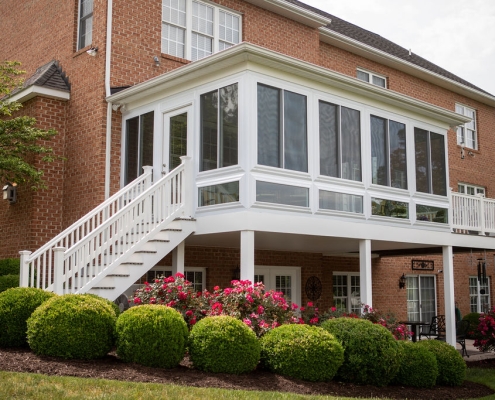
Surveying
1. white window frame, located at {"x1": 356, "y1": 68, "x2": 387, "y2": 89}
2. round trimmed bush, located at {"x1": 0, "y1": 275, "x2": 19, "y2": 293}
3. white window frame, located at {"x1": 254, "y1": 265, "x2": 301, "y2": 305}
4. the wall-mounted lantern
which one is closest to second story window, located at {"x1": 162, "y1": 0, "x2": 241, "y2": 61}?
the wall-mounted lantern

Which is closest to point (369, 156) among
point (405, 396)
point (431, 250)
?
point (431, 250)

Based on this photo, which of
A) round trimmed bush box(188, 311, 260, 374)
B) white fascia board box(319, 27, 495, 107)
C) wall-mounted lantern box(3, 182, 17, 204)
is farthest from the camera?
white fascia board box(319, 27, 495, 107)

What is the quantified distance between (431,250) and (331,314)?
6312 mm

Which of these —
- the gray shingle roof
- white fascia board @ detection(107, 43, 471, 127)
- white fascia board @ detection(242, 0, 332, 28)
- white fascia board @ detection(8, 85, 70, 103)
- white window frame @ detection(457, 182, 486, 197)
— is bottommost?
white window frame @ detection(457, 182, 486, 197)

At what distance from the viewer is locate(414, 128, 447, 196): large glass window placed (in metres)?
15.4

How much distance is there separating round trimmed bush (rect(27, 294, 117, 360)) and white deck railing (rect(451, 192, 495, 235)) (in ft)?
33.8

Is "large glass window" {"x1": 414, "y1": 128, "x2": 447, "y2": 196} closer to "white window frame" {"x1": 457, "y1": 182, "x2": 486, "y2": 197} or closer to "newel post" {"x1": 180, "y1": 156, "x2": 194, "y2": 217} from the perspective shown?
"newel post" {"x1": 180, "y1": 156, "x2": 194, "y2": 217}

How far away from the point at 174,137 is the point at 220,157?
167cm

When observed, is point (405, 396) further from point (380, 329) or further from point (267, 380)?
point (267, 380)

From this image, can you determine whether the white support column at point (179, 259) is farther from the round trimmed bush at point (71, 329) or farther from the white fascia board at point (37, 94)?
the white fascia board at point (37, 94)

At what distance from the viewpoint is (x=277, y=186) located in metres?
12.1

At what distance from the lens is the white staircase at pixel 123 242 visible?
1098cm

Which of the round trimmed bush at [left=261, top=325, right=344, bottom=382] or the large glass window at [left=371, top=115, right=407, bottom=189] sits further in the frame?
the large glass window at [left=371, top=115, right=407, bottom=189]

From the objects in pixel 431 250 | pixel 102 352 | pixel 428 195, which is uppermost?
pixel 428 195
